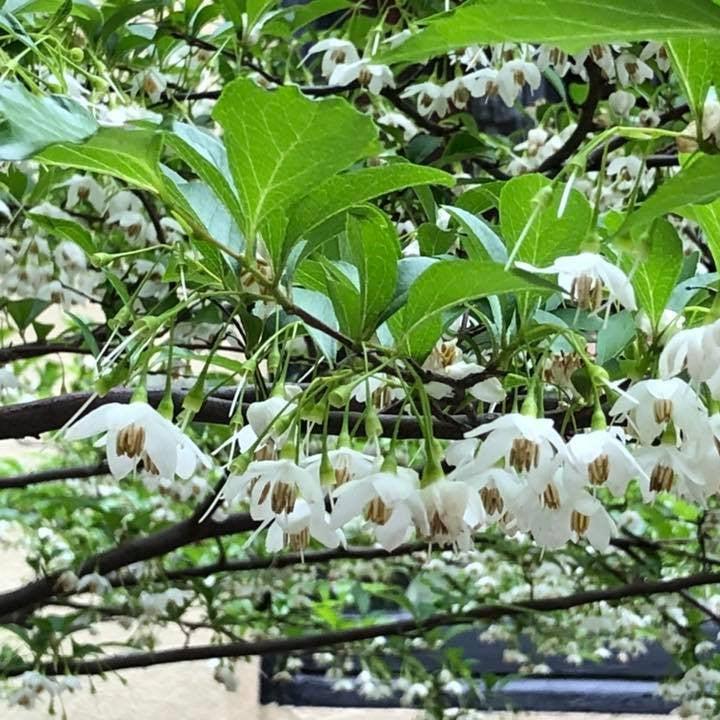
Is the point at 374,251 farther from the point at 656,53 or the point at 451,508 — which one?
the point at 656,53

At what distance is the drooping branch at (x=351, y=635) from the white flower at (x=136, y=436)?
1.02 meters

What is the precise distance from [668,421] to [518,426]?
72mm

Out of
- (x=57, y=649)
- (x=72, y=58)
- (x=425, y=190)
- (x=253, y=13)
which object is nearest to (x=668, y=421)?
(x=425, y=190)

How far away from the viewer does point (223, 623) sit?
1795 mm

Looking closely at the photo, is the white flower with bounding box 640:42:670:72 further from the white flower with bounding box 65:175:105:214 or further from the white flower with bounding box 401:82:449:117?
the white flower with bounding box 65:175:105:214

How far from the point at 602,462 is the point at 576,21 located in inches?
8.1

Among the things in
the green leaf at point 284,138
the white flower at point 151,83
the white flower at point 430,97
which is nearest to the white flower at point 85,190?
the white flower at point 151,83

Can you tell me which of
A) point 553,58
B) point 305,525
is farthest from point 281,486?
point 553,58

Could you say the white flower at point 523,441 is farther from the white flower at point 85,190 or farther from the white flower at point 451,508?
the white flower at point 85,190

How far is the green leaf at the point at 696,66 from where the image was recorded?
42cm

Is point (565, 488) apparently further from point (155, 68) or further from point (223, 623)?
point (223, 623)

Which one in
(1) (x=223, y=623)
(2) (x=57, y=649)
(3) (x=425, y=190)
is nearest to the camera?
(3) (x=425, y=190)

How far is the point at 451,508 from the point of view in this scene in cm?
47

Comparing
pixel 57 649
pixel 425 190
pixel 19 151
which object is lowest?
pixel 57 649
